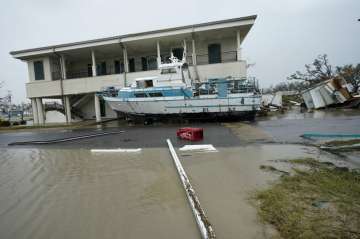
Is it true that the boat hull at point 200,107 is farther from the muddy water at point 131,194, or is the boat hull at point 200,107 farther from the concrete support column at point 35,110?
the concrete support column at point 35,110

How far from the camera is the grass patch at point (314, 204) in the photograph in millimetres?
2246

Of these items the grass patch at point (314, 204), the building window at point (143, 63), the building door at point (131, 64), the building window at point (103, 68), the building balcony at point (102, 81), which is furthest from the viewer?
the building window at point (103, 68)

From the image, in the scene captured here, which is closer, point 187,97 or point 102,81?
point 187,97

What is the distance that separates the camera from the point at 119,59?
2098 centimetres

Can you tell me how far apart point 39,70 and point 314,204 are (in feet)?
74.0

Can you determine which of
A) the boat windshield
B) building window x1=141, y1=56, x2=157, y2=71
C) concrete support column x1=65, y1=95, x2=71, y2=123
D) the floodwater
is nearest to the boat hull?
the boat windshield

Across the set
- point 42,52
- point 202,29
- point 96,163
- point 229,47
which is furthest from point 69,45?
point 96,163

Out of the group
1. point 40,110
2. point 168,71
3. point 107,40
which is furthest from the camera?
point 40,110

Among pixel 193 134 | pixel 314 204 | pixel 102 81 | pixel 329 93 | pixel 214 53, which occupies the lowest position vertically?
pixel 314 204

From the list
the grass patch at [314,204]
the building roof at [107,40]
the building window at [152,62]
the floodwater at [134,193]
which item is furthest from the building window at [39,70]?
the grass patch at [314,204]

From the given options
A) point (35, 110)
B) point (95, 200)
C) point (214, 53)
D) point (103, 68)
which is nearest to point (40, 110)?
point (35, 110)

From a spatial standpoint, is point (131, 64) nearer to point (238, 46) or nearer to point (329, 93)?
point (238, 46)

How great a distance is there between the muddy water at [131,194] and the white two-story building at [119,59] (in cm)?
1173

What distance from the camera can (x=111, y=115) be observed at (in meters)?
21.5
